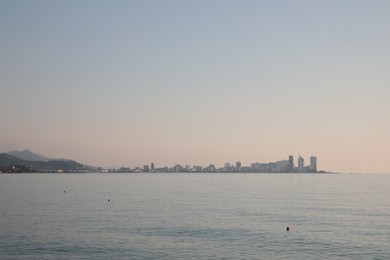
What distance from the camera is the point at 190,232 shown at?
7431 cm

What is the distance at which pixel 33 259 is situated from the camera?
→ 53781 mm

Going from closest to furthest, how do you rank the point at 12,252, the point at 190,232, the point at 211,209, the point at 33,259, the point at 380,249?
the point at 33,259 < the point at 12,252 < the point at 380,249 < the point at 190,232 < the point at 211,209

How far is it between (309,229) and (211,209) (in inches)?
1513

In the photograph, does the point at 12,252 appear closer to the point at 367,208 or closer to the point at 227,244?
the point at 227,244

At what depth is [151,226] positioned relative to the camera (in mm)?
81062

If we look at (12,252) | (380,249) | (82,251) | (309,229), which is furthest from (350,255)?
(12,252)

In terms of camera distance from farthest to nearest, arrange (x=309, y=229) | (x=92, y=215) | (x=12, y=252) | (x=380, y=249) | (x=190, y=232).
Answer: (x=92, y=215), (x=309, y=229), (x=190, y=232), (x=380, y=249), (x=12, y=252)

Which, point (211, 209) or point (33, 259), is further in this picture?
point (211, 209)

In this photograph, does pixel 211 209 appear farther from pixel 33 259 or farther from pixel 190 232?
pixel 33 259

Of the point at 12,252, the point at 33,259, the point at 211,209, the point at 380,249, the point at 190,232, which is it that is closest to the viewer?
the point at 33,259

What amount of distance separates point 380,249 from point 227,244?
21.6 metres

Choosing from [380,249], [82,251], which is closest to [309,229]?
[380,249]

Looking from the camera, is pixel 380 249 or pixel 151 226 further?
pixel 151 226

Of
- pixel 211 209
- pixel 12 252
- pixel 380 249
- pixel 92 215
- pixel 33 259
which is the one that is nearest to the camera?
pixel 33 259
